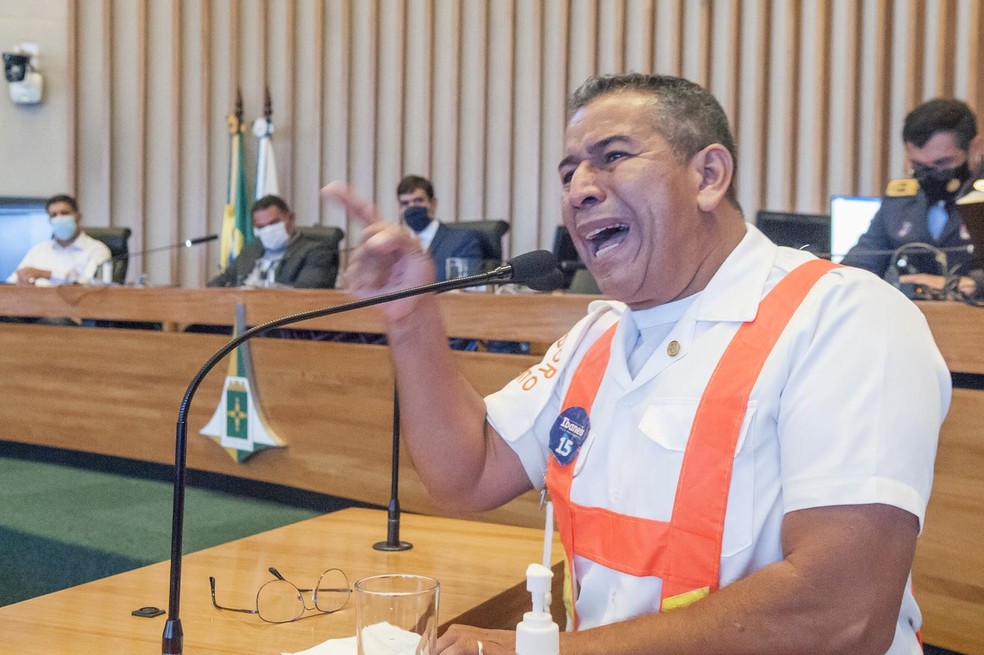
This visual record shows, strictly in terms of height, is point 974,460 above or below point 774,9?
below

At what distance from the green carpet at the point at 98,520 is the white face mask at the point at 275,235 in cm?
190

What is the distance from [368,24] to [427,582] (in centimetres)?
638

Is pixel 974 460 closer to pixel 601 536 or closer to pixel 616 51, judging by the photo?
pixel 601 536

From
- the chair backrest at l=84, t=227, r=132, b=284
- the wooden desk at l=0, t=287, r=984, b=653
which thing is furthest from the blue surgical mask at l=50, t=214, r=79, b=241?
the wooden desk at l=0, t=287, r=984, b=653

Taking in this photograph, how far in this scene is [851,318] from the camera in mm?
1177

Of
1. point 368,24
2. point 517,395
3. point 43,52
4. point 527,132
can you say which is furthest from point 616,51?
point 517,395

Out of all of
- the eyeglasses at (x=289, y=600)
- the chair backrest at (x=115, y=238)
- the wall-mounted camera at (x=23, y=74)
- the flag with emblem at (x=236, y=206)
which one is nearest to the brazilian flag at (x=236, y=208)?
the flag with emblem at (x=236, y=206)

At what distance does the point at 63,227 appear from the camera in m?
6.42

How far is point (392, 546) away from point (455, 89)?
5269 mm

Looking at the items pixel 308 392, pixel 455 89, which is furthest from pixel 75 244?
pixel 308 392

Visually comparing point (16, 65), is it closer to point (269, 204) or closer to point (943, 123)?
point (269, 204)

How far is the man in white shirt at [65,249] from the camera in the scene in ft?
20.8

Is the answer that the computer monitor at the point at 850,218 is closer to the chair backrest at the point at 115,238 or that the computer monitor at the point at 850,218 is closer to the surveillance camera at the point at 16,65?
the chair backrest at the point at 115,238

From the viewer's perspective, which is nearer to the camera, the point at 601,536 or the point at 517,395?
the point at 601,536
